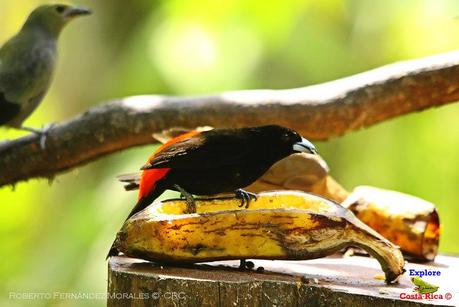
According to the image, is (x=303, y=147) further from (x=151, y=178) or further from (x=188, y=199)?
(x=151, y=178)

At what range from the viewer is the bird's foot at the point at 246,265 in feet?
7.97

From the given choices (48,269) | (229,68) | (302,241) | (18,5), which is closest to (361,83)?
(302,241)

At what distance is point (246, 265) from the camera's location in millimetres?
2457

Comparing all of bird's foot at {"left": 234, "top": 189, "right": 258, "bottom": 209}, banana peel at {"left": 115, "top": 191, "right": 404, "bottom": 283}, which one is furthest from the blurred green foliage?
banana peel at {"left": 115, "top": 191, "right": 404, "bottom": 283}

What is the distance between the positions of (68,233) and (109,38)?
301cm

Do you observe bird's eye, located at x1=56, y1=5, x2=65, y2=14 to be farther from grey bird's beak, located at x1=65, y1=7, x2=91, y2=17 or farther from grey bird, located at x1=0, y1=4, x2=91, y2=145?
grey bird, located at x1=0, y1=4, x2=91, y2=145

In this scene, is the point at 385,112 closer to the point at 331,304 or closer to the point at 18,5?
the point at 331,304

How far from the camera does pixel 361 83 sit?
12.9ft

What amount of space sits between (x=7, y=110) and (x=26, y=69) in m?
0.31

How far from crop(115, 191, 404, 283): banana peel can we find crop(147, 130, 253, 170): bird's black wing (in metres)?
0.24

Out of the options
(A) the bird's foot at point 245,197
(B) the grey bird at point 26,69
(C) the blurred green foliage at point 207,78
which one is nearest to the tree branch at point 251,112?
(B) the grey bird at point 26,69

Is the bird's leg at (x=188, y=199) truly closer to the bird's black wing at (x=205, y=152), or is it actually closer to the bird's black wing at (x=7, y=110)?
the bird's black wing at (x=205, y=152)

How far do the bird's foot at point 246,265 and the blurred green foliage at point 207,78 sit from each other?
2.49 metres

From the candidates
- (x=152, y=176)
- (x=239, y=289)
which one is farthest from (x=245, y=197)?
(x=239, y=289)
